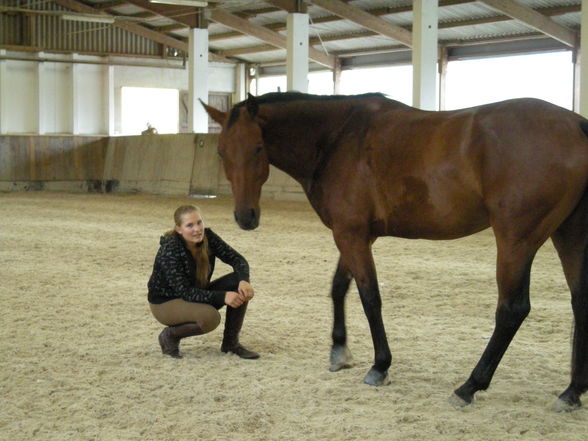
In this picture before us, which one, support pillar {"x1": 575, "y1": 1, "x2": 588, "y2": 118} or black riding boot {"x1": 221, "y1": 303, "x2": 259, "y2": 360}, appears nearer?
black riding boot {"x1": 221, "y1": 303, "x2": 259, "y2": 360}

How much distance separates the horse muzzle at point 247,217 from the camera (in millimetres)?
4531

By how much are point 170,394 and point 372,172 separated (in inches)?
66.5

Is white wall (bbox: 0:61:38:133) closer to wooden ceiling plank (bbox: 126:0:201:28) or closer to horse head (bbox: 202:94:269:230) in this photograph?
wooden ceiling plank (bbox: 126:0:201:28)

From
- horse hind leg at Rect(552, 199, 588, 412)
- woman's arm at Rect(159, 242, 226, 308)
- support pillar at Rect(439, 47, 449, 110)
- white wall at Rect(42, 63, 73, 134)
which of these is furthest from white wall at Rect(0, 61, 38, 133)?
horse hind leg at Rect(552, 199, 588, 412)

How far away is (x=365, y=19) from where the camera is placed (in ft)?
75.4

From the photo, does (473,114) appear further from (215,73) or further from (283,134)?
(215,73)

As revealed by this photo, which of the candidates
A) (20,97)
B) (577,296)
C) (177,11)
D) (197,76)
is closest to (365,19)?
(197,76)

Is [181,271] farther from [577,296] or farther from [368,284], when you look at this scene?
[577,296]

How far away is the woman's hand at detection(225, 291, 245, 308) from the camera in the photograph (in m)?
4.80

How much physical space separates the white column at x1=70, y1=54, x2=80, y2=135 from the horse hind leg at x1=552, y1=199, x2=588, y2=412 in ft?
86.3

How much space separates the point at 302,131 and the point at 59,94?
84.5 feet

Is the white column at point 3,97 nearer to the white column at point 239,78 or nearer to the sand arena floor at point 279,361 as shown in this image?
the white column at point 239,78

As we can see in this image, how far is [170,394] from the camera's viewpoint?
14.0ft

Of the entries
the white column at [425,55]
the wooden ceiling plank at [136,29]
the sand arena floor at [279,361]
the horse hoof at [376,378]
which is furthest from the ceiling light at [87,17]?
the horse hoof at [376,378]
